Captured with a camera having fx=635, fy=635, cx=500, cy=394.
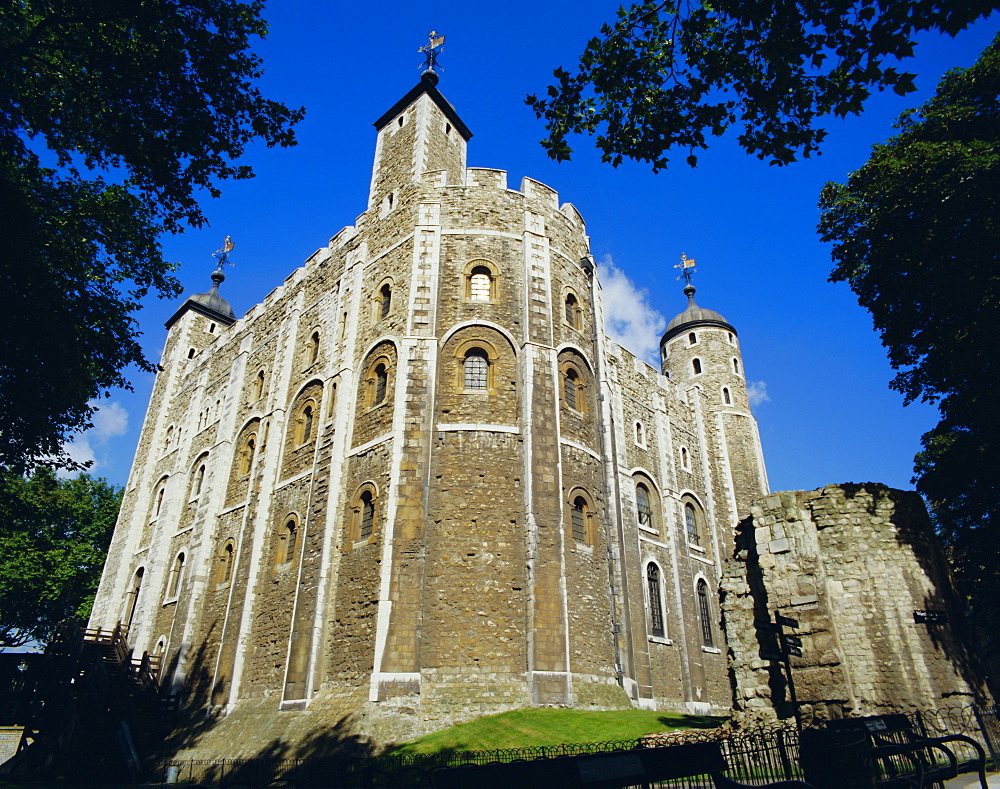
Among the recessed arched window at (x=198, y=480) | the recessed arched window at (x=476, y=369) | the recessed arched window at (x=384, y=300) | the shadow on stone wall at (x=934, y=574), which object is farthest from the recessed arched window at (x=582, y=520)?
the recessed arched window at (x=198, y=480)

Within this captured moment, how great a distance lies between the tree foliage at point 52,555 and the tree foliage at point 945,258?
32.8 metres

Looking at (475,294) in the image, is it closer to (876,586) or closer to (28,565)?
(876,586)

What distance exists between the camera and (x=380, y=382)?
17562 mm

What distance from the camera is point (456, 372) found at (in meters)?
16.7

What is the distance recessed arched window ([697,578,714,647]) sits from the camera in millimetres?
23766

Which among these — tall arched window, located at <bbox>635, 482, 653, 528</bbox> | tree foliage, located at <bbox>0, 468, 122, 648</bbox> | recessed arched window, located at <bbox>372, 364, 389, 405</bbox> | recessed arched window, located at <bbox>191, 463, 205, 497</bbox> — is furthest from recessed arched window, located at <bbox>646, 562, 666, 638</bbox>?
tree foliage, located at <bbox>0, 468, 122, 648</bbox>

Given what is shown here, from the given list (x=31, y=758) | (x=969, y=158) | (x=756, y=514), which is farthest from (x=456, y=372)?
(x=31, y=758)

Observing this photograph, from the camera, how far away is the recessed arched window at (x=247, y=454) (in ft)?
74.9

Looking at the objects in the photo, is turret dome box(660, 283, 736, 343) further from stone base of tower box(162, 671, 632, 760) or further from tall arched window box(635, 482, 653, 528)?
stone base of tower box(162, 671, 632, 760)

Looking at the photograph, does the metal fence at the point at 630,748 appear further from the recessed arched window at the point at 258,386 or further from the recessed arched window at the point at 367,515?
the recessed arched window at the point at 258,386

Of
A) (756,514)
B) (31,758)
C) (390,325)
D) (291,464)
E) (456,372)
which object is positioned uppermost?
(390,325)

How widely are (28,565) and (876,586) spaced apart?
35.1 m

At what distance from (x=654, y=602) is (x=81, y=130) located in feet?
67.7

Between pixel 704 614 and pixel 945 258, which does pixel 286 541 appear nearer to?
pixel 704 614
